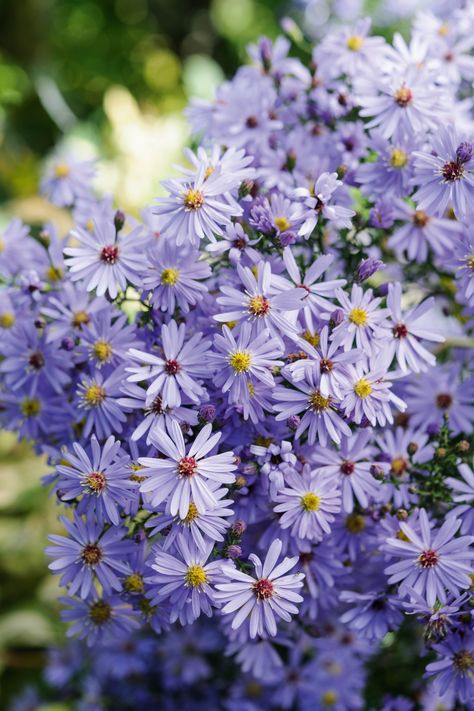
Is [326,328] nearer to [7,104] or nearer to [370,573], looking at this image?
[370,573]

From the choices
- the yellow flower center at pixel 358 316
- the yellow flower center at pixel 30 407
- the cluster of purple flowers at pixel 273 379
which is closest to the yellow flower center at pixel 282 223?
the cluster of purple flowers at pixel 273 379

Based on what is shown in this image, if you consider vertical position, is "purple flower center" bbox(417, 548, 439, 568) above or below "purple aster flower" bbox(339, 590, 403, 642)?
above

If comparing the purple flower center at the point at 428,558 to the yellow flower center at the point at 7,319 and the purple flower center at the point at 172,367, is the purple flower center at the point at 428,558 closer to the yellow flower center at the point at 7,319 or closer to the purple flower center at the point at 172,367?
the purple flower center at the point at 172,367

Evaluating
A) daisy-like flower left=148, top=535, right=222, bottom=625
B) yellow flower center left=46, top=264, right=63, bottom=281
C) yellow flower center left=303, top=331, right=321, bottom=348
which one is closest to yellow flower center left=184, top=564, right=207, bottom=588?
daisy-like flower left=148, top=535, right=222, bottom=625

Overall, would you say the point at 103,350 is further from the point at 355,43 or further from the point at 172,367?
the point at 355,43

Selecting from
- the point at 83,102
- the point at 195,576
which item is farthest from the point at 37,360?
the point at 83,102

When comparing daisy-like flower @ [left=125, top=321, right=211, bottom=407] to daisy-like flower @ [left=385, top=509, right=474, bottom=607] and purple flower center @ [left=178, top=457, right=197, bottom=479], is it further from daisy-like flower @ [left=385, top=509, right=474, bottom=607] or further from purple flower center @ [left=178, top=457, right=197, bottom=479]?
daisy-like flower @ [left=385, top=509, right=474, bottom=607]

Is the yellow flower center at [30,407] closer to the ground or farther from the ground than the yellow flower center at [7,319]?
closer to the ground
